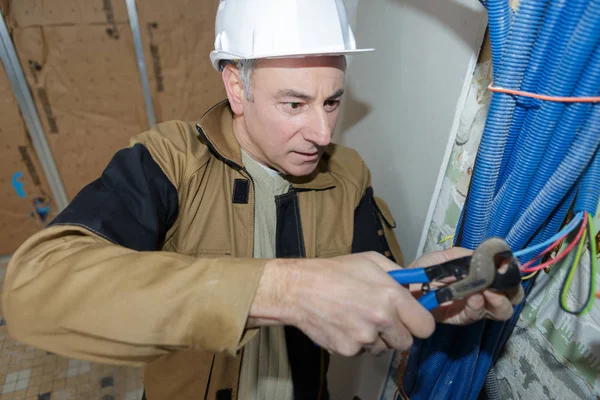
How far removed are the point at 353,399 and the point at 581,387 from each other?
1.02m

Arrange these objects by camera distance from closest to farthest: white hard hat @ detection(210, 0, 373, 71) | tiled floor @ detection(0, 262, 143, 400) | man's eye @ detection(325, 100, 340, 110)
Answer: white hard hat @ detection(210, 0, 373, 71) < man's eye @ detection(325, 100, 340, 110) < tiled floor @ detection(0, 262, 143, 400)

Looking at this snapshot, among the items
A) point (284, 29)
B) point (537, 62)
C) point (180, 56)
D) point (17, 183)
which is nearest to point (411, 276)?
point (537, 62)

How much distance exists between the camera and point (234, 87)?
0.96 metres

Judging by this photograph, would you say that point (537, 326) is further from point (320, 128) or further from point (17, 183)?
point (17, 183)

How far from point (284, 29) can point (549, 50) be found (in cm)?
53

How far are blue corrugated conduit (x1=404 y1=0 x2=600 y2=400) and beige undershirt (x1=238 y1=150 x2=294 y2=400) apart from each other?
52 centimetres

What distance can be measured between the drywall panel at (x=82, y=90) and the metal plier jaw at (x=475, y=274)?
2.06 m

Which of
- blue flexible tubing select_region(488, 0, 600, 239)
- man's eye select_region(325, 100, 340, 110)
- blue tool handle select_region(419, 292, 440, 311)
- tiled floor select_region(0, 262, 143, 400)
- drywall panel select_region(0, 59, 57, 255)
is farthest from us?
drywall panel select_region(0, 59, 57, 255)

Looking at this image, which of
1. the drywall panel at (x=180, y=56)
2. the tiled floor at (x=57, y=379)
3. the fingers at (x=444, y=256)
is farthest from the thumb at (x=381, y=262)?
the drywall panel at (x=180, y=56)

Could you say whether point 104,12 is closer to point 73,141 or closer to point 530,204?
point 73,141

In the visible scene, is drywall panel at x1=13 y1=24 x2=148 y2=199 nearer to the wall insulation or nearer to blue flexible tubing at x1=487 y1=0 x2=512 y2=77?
the wall insulation

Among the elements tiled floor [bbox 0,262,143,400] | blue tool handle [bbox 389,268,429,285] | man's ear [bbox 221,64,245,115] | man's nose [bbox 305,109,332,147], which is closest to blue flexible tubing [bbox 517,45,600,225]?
blue tool handle [bbox 389,268,429,285]

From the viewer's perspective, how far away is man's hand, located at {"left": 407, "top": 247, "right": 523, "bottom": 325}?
600mm

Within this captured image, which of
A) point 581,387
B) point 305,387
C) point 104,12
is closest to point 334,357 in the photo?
point 305,387
